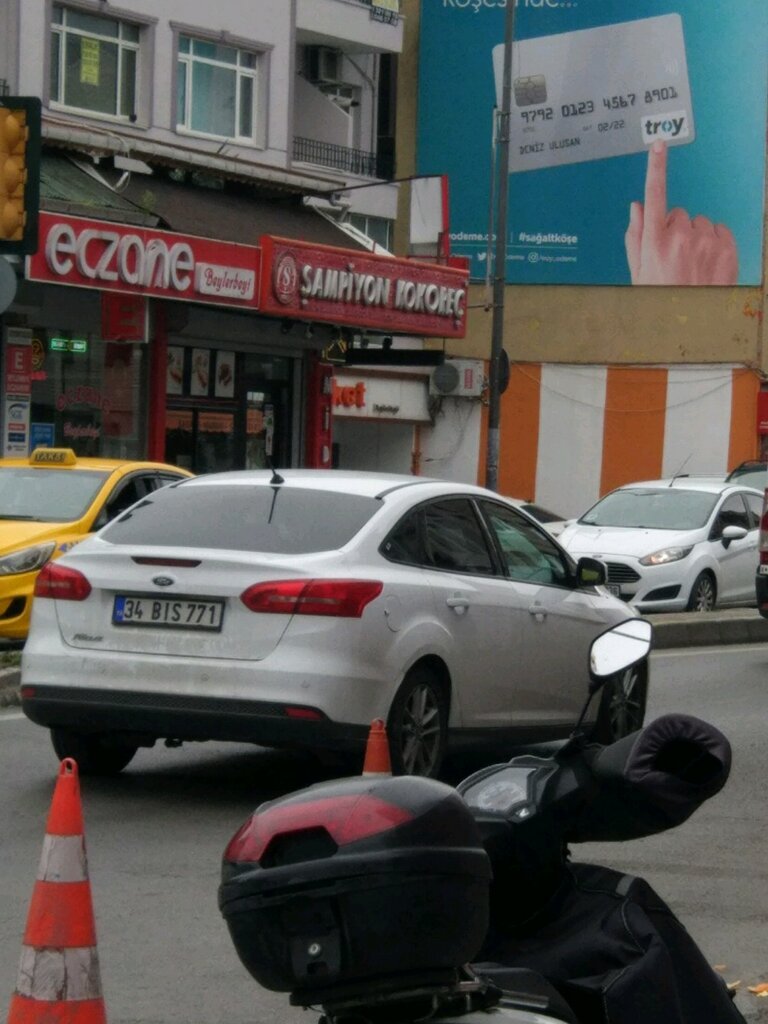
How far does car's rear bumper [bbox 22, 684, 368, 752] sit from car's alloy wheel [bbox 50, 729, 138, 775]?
1.98 ft

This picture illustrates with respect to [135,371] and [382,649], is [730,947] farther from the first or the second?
[135,371]

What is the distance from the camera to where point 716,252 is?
142ft

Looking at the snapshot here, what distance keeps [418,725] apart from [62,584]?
5.66ft

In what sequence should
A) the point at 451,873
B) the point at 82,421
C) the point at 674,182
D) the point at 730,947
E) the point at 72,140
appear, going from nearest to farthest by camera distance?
the point at 451,873 → the point at 730,947 → the point at 72,140 → the point at 82,421 → the point at 674,182

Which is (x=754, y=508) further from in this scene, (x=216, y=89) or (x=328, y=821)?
(x=328, y=821)

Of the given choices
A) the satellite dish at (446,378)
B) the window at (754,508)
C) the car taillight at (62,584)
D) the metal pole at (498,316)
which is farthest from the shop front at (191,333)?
the car taillight at (62,584)

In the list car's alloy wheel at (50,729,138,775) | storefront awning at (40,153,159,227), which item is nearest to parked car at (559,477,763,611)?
storefront awning at (40,153,159,227)

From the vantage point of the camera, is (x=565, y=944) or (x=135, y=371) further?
(x=135, y=371)

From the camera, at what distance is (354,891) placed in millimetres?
2297

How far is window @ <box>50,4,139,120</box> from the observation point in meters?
28.0

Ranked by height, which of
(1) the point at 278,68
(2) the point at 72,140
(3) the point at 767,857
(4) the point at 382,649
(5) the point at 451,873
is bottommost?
(3) the point at 767,857

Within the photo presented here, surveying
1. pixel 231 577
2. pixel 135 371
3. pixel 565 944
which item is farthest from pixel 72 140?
pixel 565 944

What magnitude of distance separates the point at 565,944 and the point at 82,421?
2401 centimetres

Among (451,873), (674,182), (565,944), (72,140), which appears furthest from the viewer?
(674,182)
